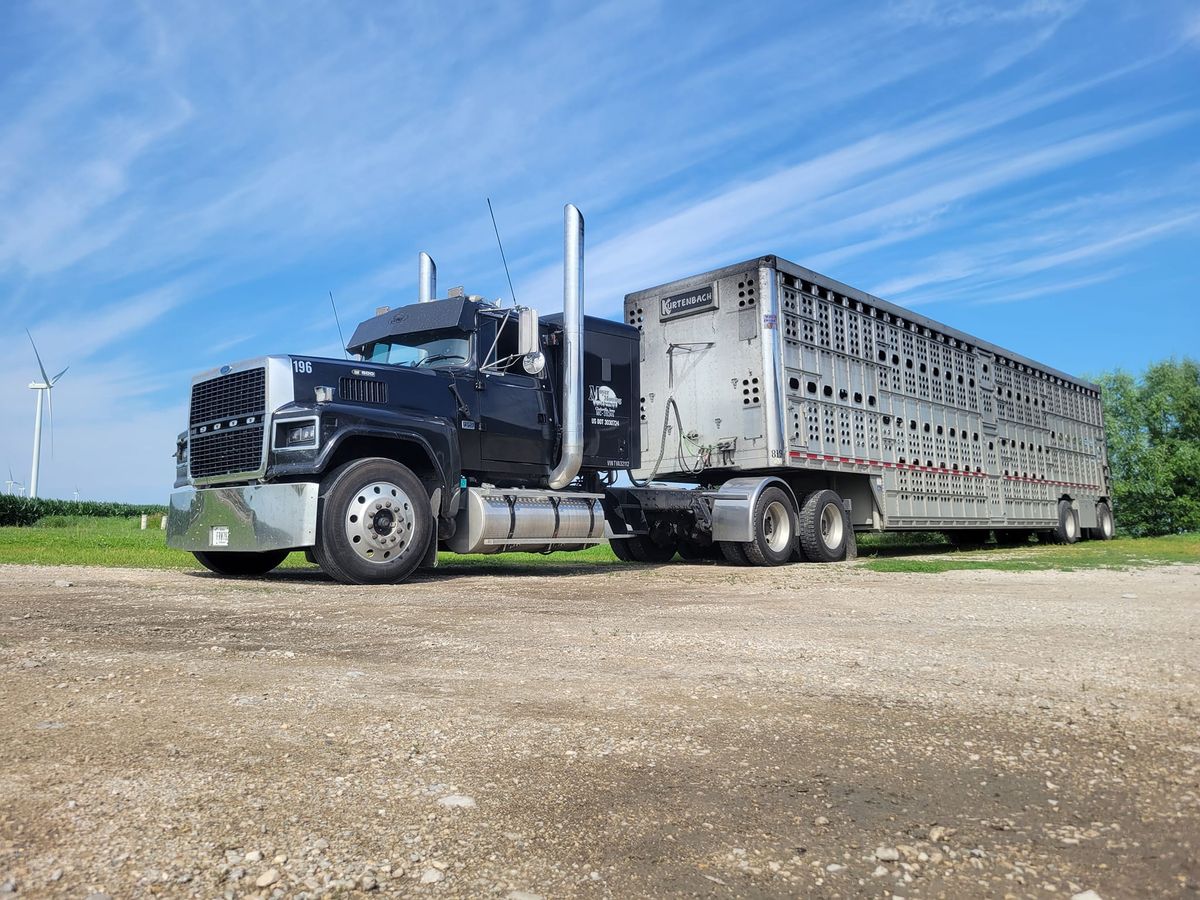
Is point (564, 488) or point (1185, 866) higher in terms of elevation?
point (564, 488)

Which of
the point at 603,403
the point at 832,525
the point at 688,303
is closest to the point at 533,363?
the point at 603,403

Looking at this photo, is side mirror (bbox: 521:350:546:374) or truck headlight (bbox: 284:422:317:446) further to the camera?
side mirror (bbox: 521:350:546:374)

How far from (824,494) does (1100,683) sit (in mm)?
9286

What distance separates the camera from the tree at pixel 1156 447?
1375 inches

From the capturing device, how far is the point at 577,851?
6.70 feet

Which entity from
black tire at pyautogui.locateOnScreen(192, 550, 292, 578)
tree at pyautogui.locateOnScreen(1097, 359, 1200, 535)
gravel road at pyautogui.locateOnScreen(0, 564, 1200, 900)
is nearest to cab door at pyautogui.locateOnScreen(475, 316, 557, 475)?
black tire at pyautogui.locateOnScreen(192, 550, 292, 578)

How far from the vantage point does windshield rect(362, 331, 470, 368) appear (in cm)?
997

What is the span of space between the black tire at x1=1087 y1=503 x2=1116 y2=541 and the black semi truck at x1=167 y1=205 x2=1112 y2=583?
663 centimetres

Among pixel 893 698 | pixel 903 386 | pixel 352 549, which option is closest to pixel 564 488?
pixel 352 549

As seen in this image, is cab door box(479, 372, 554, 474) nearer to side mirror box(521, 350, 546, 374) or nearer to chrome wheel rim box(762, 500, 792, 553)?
side mirror box(521, 350, 546, 374)

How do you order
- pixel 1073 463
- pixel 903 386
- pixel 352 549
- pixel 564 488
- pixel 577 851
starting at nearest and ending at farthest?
pixel 577 851 < pixel 352 549 < pixel 564 488 < pixel 903 386 < pixel 1073 463

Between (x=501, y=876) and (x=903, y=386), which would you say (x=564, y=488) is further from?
(x=501, y=876)

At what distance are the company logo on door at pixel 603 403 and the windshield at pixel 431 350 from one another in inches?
75.4

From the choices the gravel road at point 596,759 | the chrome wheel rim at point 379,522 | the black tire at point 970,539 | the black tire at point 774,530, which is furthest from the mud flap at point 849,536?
the black tire at point 970,539
